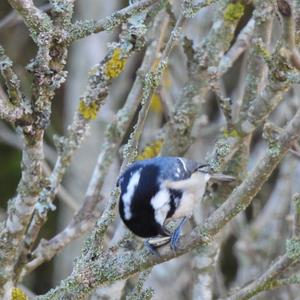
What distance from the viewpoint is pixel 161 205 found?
184 cm

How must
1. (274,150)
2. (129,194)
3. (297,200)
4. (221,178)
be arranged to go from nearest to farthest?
(274,150) → (297,200) → (129,194) → (221,178)

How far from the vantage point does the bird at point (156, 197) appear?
1773mm

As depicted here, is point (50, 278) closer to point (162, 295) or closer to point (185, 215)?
point (162, 295)

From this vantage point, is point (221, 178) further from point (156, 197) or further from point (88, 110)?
point (156, 197)

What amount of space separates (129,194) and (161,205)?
0.09 metres

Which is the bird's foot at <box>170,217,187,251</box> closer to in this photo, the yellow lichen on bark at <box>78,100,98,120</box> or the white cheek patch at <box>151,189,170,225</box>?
the white cheek patch at <box>151,189,170,225</box>

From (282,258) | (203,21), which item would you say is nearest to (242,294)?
(282,258)

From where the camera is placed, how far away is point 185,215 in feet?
6.63

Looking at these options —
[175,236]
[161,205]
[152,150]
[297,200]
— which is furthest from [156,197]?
[152,150]

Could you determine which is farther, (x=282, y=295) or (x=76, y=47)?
(x=76, y=47)

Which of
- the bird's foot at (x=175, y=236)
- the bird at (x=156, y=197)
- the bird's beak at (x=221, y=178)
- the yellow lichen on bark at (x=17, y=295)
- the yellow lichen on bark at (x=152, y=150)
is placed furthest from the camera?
the yellow lichen on bark at (x=152, y=150)

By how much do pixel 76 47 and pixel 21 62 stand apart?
806mm

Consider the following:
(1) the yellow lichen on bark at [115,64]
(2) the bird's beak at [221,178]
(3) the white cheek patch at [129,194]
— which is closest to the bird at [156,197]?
(3) the white cheek patch at [129,194]

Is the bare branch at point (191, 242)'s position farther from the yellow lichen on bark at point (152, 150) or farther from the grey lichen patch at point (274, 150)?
the yellow lichen on bark at point (152, 150)
